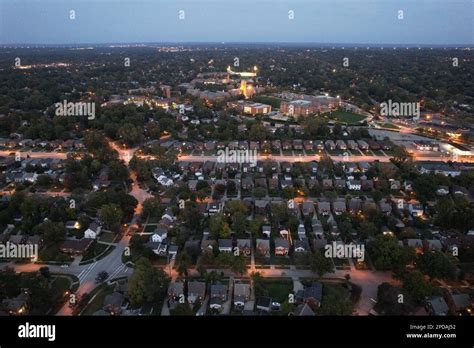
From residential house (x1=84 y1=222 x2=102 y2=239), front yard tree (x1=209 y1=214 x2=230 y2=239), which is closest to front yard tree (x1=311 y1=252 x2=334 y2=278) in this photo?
front yard tree (x1=209 y1=214 x2=230 y2=239)

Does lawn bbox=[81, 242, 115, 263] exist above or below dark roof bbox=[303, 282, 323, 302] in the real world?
above

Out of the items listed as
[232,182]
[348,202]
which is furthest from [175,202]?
[348,202]

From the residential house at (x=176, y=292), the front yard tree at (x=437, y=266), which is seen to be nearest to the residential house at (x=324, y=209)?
the front yard tree at (x=437, y=266)

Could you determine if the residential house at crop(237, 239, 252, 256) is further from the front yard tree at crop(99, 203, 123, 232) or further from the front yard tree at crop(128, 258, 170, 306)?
the front yard tree at crop(99, 203, 123, 232)

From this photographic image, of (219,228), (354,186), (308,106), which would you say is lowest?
(219,228)

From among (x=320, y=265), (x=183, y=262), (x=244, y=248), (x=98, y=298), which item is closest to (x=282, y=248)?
(x=244, y=248)

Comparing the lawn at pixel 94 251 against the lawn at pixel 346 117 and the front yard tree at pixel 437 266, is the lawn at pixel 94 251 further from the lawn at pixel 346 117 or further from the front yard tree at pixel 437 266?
the lawn at pixel 346 117

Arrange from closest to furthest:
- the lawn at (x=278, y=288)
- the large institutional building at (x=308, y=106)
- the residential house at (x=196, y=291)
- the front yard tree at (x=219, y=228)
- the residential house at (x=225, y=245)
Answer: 1. the residential house at (x=196, y=291)
2. the lawn at (x=278, y=288)
3. the residential house at (x=225, y=245)
4. the front yard tree at (x=219, y=228)
5. the large institutional building at (x=308, y=106)

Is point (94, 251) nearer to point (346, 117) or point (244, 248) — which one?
point (244, 248)
